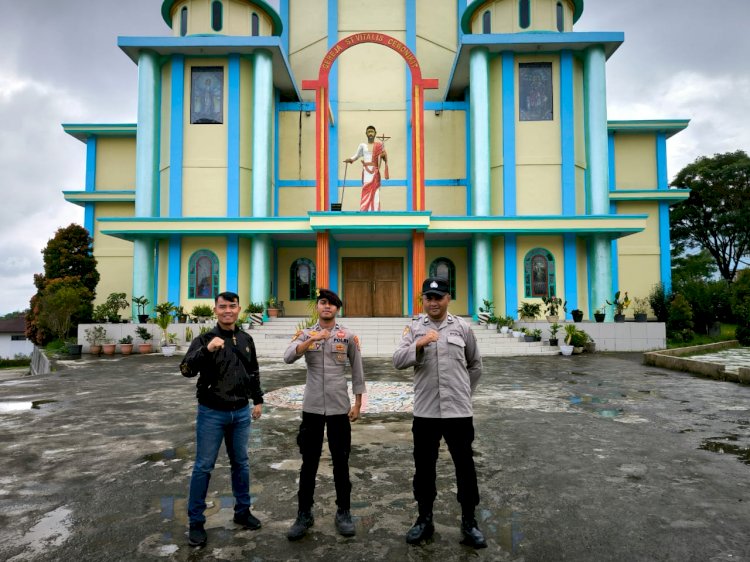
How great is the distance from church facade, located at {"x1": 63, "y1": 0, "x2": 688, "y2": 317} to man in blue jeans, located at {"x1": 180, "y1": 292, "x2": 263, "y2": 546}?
1401 cm

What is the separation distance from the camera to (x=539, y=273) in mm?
19516

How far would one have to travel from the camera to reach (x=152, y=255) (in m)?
19.6

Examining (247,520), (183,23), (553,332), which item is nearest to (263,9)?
(183,23)

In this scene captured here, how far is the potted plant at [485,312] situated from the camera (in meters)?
18.2

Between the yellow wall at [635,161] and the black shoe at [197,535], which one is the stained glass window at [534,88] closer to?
the yellow wall at [635,161]

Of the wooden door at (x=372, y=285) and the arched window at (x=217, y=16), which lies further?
the wooden door at (x=372, y=285)

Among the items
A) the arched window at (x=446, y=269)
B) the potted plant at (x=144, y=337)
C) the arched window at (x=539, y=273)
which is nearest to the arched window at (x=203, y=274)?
the potted plant at (x=144, y=337)

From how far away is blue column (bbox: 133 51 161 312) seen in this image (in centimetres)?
1927

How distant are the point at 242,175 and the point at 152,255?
473cm

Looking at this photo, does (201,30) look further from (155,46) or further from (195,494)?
(195,494)

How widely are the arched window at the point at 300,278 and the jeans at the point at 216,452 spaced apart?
60.7 ft

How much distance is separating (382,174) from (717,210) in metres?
24.0

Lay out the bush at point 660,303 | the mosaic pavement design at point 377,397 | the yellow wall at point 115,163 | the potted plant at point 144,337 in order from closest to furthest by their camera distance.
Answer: the mosaic pavement design at point 377,397
the potted plant at point 144,337
the bush at point 660,303
the yellow wall at point 115,163

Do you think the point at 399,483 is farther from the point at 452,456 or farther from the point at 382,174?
the point at 382,174
